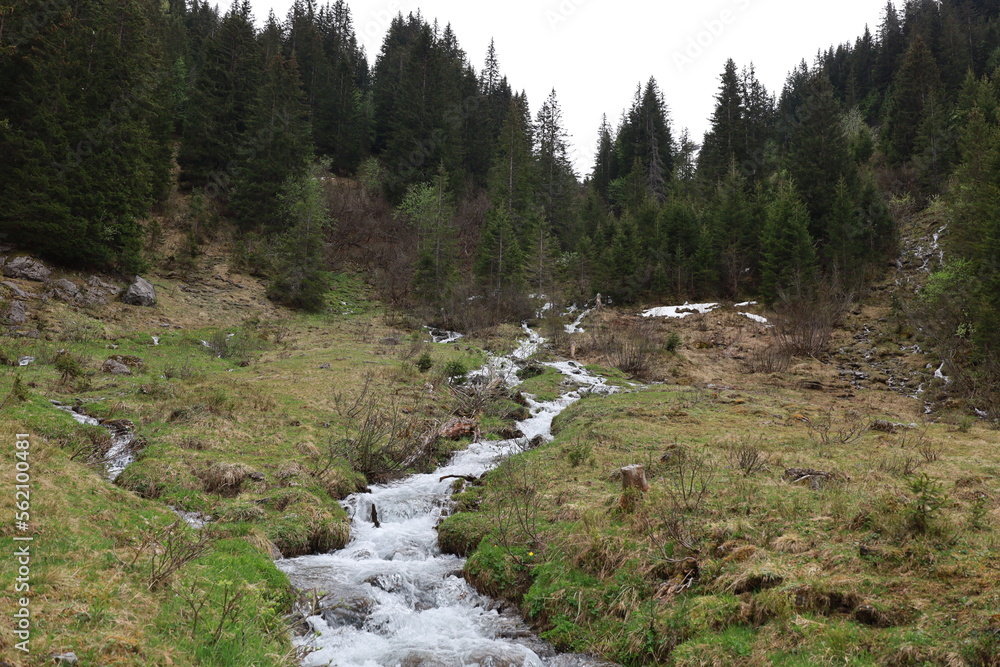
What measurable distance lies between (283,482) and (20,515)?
5.08 m

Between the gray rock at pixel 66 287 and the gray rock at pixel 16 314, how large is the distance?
123 inches

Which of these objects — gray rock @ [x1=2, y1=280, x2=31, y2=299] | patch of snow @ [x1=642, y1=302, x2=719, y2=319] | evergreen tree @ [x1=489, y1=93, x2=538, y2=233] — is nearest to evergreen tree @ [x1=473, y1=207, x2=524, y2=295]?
evergreen tree @ [x1=489, y1=93, x2=538, y2=233]

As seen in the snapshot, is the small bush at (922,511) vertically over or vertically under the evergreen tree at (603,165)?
under

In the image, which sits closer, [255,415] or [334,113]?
[255,415]

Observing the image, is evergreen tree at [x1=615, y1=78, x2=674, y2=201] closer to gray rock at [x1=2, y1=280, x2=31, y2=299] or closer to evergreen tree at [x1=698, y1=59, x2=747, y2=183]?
evergreen tree at [x1=698, y1=59, x2=747, y2=183]

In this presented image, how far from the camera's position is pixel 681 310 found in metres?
41.6

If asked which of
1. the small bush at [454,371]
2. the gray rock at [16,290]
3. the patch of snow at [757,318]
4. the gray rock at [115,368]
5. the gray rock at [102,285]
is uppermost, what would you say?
the gray rock at [102,285]

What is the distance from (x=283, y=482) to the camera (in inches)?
451

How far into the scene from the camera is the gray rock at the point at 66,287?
24156mm

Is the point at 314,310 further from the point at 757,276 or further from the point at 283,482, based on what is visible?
the point at 757,276

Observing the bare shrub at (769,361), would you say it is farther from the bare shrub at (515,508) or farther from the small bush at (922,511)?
the small bush at (922,511)

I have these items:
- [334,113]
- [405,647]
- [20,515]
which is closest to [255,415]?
[20,515]

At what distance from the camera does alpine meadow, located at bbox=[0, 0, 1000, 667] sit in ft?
21.3

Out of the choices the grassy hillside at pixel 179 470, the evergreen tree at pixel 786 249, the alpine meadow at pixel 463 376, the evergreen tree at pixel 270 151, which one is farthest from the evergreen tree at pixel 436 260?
the evergreen tree at pixel 786 249
